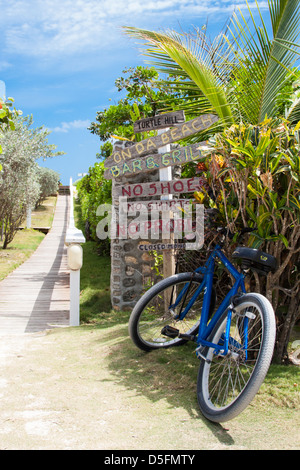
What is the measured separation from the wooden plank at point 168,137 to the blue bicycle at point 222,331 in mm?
2125

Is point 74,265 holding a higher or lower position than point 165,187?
lower

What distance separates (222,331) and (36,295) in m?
6.00

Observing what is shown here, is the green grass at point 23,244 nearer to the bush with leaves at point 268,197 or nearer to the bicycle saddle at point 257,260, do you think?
the bush with leaves at point 268,197

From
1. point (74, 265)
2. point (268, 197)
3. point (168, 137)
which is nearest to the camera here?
point (268, 197)

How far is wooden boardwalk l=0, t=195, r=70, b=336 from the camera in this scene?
6.68 m

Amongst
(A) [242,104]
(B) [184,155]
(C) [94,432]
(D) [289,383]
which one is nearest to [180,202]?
(B) [184,155]

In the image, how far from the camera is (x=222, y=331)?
333cm

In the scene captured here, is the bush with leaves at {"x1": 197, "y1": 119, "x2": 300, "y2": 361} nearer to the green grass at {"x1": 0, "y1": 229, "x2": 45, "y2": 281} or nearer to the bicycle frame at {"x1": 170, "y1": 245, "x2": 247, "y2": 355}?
the bicycle frame at {"x1": 170, "y1": 245, "x2": 247, "y2": 355}

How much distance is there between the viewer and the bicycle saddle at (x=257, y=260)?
132 inches

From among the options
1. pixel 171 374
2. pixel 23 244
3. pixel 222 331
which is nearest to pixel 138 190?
pixel 171 374

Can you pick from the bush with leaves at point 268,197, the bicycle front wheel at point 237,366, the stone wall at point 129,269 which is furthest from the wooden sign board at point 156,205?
the bicycle front wheel at point 237,366

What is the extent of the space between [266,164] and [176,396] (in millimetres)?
1946

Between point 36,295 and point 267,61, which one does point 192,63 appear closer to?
point 267,61

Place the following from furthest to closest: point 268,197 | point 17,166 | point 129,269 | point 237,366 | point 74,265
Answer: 1. point 17,166
2. point 129,269
3. point 74,265
4. point 268,197
5. point 237,366
